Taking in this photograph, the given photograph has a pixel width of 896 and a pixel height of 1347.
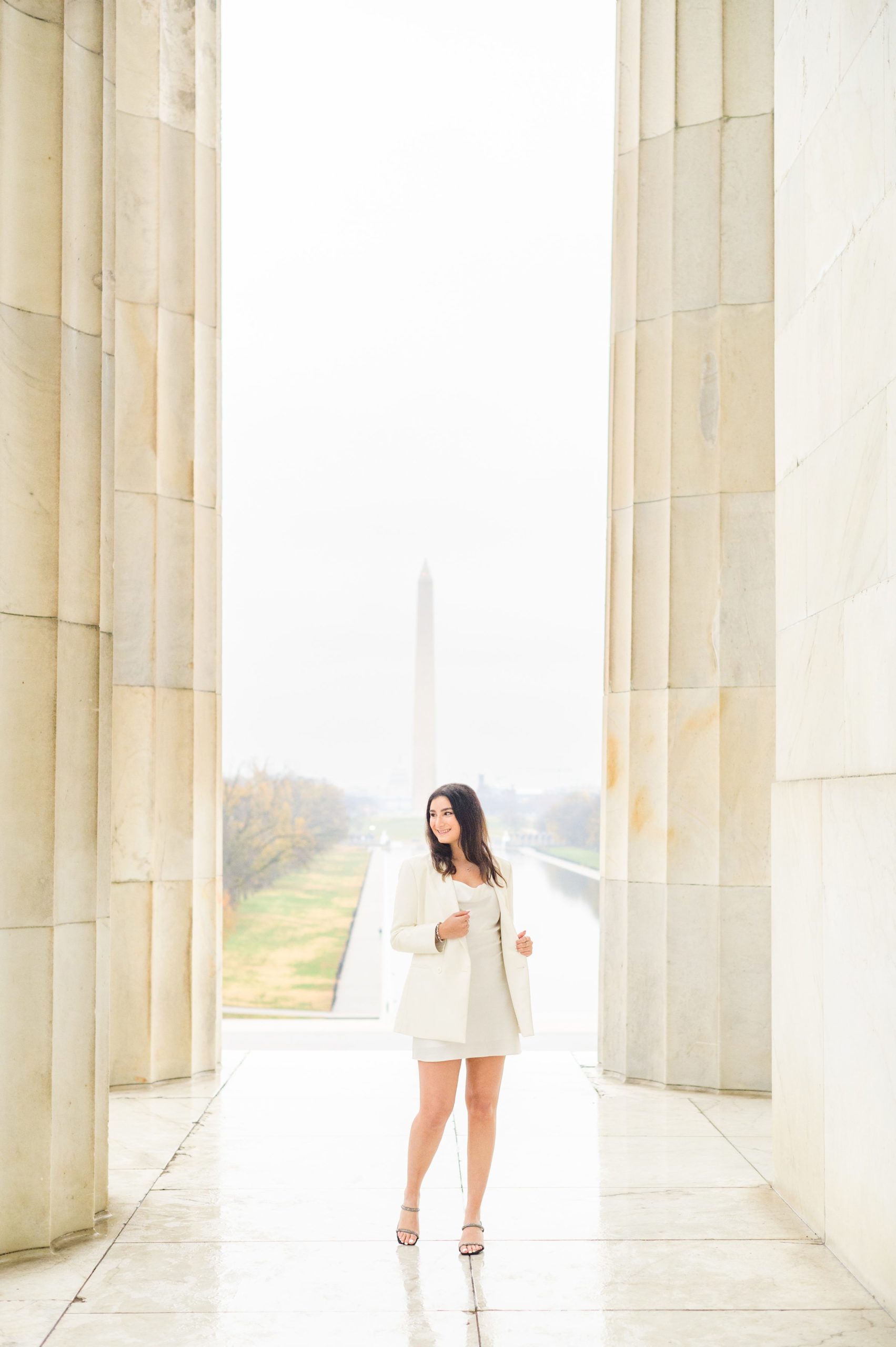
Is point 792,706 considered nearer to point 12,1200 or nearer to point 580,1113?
point 580,1113

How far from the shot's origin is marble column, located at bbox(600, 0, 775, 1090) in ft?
32.7

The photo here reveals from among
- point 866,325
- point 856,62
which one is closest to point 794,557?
point 866,325

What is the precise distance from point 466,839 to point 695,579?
4.80 m

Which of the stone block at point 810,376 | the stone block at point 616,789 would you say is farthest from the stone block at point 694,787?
the stone block at point 810,376

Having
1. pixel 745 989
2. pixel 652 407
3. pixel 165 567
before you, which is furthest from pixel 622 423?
pixel 745 989

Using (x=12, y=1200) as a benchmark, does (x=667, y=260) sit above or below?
above

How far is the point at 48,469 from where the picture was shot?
6.43 m

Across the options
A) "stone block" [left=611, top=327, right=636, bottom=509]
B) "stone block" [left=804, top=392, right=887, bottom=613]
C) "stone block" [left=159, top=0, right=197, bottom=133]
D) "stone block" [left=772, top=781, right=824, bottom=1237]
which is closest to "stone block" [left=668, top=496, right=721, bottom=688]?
"stone block" [left=611, top=327, right=636, bottom=509]

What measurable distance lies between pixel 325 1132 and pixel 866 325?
6019 millimetres

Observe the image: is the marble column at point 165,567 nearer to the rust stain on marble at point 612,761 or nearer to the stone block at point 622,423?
the stone block at point 622,423

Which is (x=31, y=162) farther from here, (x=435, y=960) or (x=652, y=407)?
(x=652, y=407)

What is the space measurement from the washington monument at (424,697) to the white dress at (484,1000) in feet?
179

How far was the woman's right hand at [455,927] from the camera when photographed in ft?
19.3

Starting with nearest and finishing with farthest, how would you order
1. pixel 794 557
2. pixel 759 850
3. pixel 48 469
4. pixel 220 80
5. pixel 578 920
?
1. pixel 48 469
2. pixel 794 557
3. pixel 759 850
4. pixel 220 80
5. pixel 578 920
